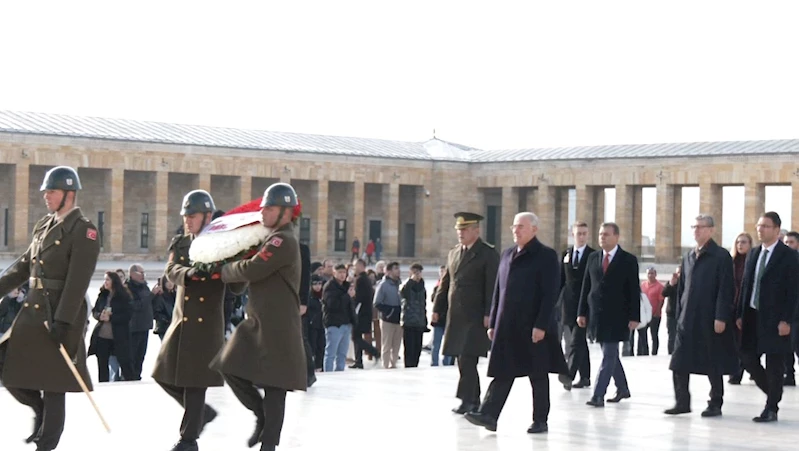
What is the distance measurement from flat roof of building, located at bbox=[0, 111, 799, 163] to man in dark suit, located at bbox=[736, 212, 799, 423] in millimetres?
38624

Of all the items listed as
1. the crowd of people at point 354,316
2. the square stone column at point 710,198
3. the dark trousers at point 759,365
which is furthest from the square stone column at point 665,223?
the dark trousers at point 759,365

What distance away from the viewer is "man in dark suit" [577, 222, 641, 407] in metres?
11.6

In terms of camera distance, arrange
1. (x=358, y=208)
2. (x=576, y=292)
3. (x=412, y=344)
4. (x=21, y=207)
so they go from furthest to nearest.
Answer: (x=358, y=208) < (x=21, y=207) < (x=412, y=344) < (x=576, y=292)

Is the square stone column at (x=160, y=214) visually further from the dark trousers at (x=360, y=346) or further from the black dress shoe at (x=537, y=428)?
the black dress shoe at (x=537, y=428)

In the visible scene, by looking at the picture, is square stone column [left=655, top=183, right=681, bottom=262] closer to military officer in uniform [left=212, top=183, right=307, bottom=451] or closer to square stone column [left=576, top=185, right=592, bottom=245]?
square stone column [left=576, top=185, right=592, bottom=245]

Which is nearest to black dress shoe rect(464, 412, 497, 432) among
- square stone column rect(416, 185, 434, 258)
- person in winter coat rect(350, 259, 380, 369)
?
person in winter coat rect(350, 259, 380, 369)

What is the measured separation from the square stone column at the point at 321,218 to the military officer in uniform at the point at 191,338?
4568 cm

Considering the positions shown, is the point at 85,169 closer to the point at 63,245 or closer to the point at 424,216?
the point at 424,216

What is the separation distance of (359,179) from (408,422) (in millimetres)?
44874

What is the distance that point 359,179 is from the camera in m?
55.2

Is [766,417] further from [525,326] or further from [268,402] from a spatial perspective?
[268,402]

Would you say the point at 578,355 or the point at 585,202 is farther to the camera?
the point at 585,202

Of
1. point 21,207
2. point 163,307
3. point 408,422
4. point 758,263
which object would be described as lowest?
point 408,422

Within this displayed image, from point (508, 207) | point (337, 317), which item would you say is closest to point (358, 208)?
point (508, 207)
